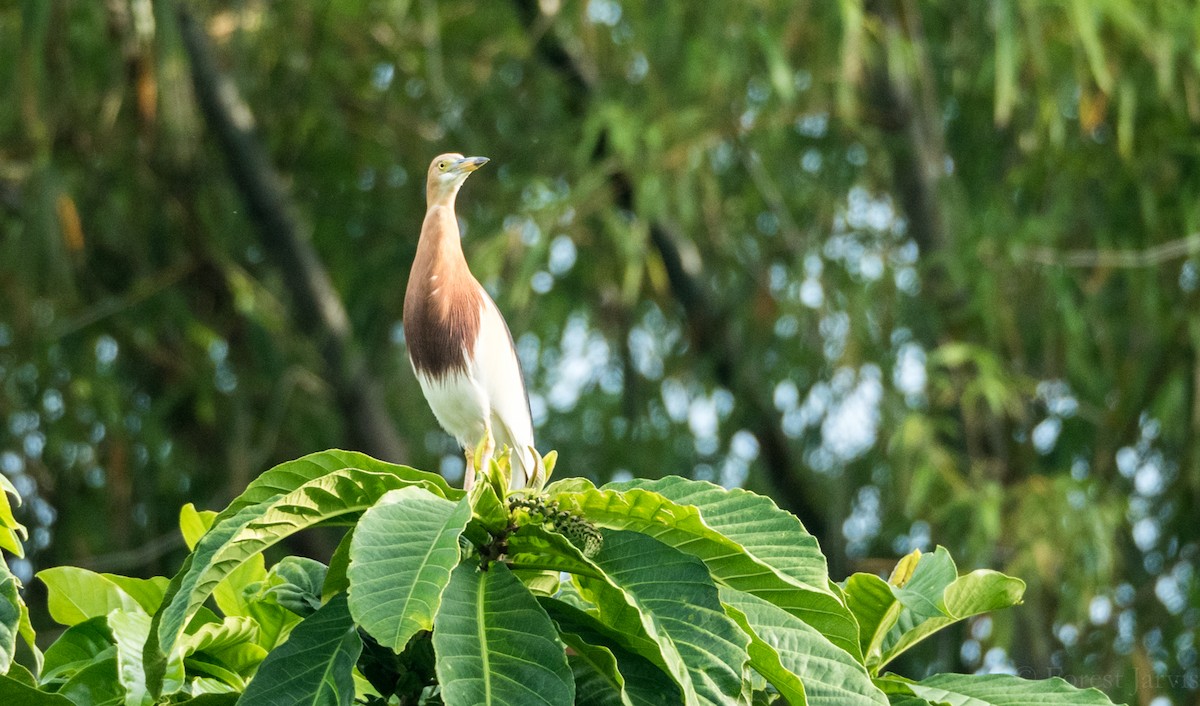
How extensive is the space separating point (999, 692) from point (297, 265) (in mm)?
5080

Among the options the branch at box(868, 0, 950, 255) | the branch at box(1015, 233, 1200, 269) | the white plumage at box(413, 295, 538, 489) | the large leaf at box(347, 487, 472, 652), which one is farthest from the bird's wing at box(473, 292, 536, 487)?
the branch at box(868, 0, 950, 255)

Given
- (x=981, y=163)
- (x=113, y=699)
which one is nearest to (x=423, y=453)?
(x=981, y=163)

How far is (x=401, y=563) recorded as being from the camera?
1.72m

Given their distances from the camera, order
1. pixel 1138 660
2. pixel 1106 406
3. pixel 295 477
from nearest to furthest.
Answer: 1. pixel 295 477
2. pixel 1138 660
3. pixel 1106 406

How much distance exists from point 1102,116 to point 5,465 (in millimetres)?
5508

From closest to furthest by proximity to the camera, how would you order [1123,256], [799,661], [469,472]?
1. [799,661]
2. [469,472]
3. [1123,256]

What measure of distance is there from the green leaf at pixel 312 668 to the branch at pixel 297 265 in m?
4.78

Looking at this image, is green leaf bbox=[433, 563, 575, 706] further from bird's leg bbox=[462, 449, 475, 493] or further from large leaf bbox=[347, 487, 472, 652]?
bird's leg bbox=[462, 449, 475, 493]

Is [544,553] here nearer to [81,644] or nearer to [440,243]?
[81,644]

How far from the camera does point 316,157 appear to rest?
8188mm

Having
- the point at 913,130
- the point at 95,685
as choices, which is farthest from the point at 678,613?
the point at 913,130

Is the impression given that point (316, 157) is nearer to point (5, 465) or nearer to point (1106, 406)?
point (5, 465)

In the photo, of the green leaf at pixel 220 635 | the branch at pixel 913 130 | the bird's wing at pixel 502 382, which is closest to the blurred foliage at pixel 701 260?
the branch at pixel 913 130

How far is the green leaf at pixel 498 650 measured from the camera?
1.72 metres
